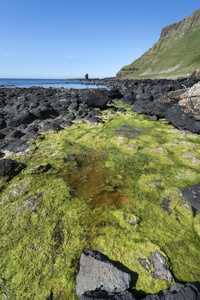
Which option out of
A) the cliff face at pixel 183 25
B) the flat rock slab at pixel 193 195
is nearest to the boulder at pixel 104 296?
the flat rock slab at pixel 193 195

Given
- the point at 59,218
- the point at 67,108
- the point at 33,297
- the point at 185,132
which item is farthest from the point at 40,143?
the point at 67,108

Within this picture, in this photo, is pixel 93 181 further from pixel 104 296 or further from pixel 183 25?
pixel 183 25

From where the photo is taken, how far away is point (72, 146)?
561 centimetres

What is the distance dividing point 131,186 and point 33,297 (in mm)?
2537

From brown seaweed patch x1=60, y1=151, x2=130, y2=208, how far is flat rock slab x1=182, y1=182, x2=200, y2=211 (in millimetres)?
1271

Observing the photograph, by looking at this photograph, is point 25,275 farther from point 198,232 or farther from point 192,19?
point 192,19

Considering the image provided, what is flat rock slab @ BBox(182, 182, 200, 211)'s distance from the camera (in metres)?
2.85

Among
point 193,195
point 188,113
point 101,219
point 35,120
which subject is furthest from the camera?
point 35,120

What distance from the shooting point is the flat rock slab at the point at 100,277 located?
1707 mm

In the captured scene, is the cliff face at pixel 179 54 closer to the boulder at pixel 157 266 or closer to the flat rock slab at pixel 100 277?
the boulder at pixel 157 266

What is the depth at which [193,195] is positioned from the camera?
9.76 feet

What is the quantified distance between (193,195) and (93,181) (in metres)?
2.25

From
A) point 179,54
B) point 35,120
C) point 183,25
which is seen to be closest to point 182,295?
point 35,120

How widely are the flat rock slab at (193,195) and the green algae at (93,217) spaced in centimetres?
13
